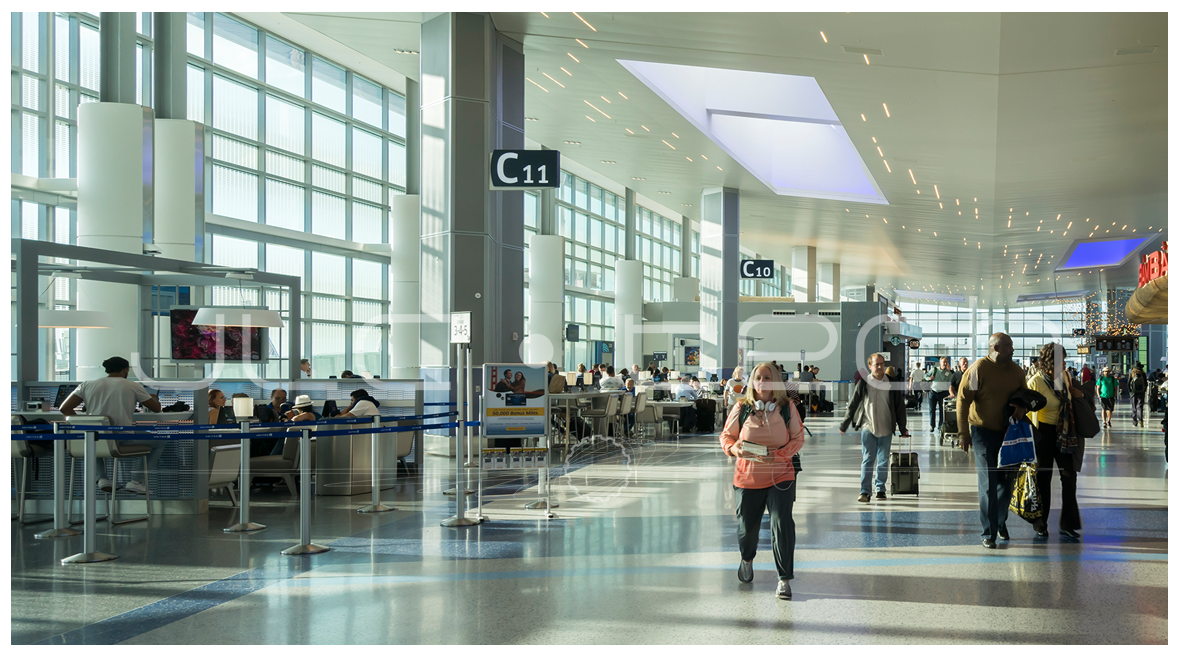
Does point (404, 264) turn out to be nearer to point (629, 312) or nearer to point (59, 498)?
point (629, 312)

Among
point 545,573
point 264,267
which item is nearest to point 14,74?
point 264,267

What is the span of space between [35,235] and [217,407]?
7493 millimetres

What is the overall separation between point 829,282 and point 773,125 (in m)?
22.6

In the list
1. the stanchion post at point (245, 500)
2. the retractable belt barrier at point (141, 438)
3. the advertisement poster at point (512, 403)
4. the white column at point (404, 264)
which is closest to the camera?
the retractable belt barrier at point (141, 438)

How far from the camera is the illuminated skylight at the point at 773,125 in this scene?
17.3 m

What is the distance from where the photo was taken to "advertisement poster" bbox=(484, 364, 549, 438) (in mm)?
8086

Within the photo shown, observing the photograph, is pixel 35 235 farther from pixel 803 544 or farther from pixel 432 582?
pixel 803 544

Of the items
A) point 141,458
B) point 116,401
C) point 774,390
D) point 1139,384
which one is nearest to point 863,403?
point 774,390

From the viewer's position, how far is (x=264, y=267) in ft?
64.5

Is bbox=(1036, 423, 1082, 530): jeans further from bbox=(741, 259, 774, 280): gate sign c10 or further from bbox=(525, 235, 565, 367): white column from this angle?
bbox=(525, 235, 565, 367): white column

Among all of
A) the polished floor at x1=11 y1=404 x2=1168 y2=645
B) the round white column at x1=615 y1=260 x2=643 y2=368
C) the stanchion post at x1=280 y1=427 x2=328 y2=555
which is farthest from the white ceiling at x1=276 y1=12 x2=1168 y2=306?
the stanchion post at x1=280 y1=427 x2=328 y2=555

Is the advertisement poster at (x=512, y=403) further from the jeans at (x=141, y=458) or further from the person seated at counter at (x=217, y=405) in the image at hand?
the person seated at counter at (x=217, y=405)

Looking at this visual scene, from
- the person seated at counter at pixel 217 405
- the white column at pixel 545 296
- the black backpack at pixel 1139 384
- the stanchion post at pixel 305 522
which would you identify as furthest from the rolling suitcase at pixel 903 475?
the white column at pixel 545 296

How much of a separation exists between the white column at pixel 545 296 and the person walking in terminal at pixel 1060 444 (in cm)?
1974
